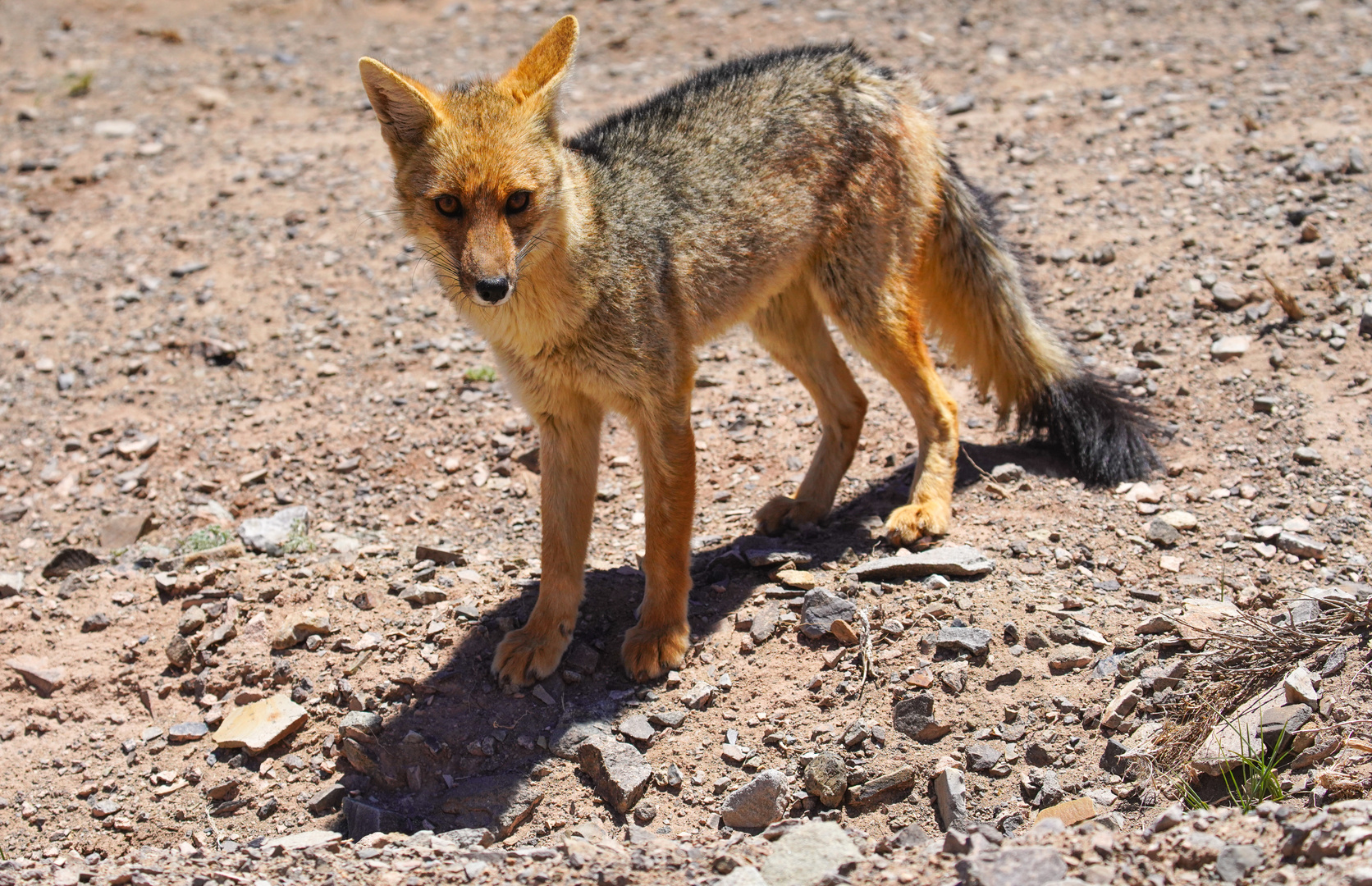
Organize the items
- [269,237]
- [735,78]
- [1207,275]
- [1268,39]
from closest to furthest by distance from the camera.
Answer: [735,78], [1207,275], [269,237], [1268,39]

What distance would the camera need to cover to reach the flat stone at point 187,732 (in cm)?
480

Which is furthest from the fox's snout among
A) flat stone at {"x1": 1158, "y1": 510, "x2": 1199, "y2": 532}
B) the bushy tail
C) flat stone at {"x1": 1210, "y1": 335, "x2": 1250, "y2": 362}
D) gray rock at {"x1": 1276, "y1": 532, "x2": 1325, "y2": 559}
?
flat stone at {"x1": 1210, "y1": 335, "x2": 1250, "y2": 362}

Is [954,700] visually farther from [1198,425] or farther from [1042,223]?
[1042,223]

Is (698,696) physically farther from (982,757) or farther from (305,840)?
(305,840)

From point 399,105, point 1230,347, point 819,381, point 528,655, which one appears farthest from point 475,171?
point 1230,347

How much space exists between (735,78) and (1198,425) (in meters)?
2.95

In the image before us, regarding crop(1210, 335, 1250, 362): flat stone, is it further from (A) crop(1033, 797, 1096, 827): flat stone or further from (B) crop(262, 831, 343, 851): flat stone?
(B) crop(262, 831, 343, 851): flat stone

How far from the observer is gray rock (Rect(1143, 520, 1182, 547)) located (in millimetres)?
5129

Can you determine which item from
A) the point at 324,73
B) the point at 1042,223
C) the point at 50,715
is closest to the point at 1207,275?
the point at 1042,223

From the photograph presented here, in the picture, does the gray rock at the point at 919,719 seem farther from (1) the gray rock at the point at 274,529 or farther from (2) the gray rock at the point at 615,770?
(1) the gray rock at the point at 274,529

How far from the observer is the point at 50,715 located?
4953mm

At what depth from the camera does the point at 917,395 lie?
5.66 meters

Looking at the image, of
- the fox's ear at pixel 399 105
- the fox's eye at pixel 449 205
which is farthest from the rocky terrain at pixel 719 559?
the fox's ear at pixel 399 105

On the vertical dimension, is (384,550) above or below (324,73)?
below
